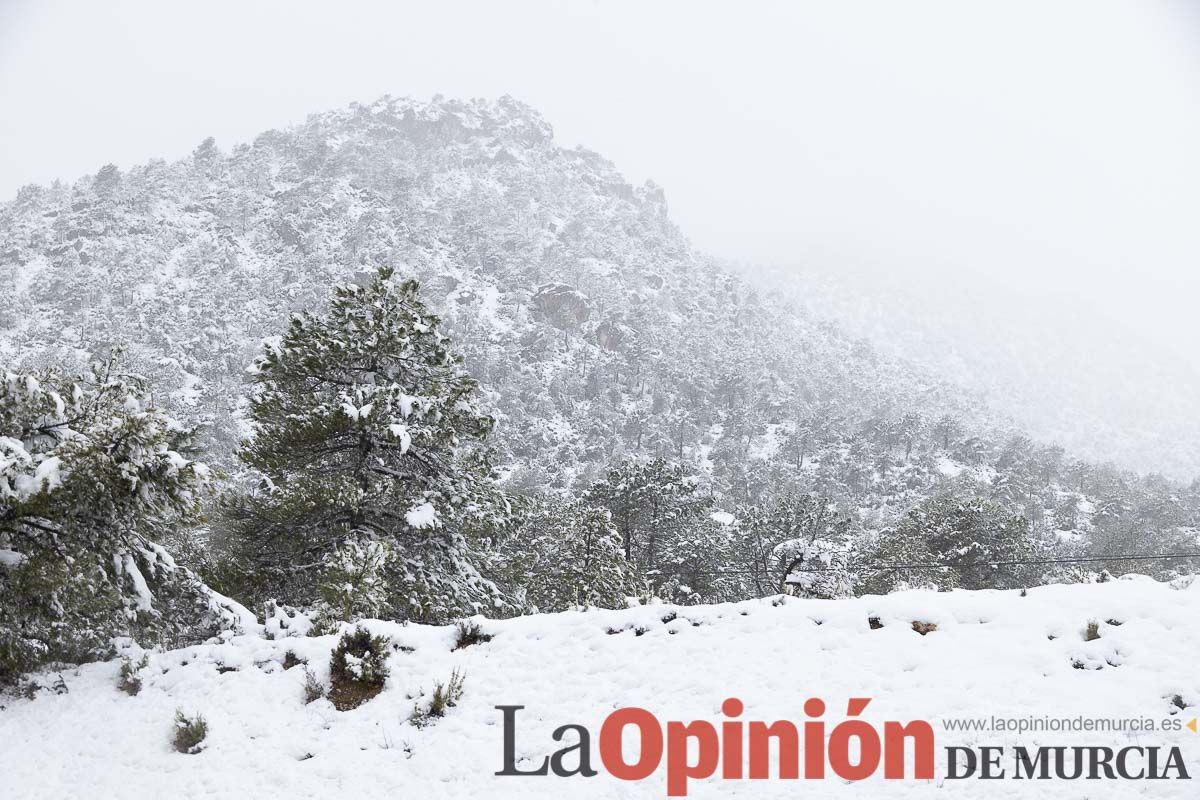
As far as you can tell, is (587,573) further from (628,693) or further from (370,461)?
(628,693)

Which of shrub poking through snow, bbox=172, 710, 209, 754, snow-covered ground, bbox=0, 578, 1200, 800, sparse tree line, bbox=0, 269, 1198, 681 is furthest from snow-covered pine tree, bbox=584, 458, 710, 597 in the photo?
shrub poking through snow, bbox=172, 710, 209, 754

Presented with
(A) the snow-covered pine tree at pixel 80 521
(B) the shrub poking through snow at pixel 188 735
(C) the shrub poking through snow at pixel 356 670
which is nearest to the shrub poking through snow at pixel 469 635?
(C) the shrub poking through snow at pixel 356 670

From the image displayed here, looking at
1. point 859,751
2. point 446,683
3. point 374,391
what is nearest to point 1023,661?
point 859,751

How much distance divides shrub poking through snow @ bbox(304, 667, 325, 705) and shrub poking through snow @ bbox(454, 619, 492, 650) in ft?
4.95

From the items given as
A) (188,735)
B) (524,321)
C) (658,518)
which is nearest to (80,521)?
(188,735)

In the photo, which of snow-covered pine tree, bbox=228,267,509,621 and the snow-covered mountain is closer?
snow-covered pine tree, bbox=228,267,509,621

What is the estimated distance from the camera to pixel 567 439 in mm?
100625

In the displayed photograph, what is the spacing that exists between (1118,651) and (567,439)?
3763 inches

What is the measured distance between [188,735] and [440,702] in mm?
2248

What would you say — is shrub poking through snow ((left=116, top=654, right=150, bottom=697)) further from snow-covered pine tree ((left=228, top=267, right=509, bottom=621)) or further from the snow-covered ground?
snow-covered pine tree ((left=228, top=267, right=509, bottom=621))

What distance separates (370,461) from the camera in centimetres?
1233

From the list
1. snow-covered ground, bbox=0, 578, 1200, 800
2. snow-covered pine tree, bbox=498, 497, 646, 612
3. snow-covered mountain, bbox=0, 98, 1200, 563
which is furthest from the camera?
snow-covered mountain, bbox=0, 98, 1200, 563

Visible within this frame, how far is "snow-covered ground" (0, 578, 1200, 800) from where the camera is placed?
201 inches

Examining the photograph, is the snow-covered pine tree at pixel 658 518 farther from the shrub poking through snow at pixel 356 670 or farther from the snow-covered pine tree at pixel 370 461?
the shrub poking through snow at pixel 356 670
